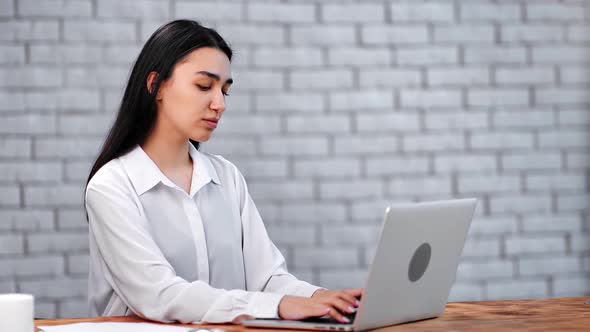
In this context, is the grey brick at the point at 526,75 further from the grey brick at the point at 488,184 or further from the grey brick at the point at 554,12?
the grey brick at the point at 488,184

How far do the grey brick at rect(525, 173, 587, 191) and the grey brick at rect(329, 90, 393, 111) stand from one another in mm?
778

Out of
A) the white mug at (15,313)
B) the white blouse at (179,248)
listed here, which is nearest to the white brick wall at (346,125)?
the white blouse at (179,248)

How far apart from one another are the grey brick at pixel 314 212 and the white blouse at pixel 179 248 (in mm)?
1375

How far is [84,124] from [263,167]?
79cm

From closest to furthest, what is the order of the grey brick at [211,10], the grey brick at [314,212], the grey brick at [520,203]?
1. the grey brick at [211,10]
2. the grey brick at [314,212]
3. the grey brick at [520,203]

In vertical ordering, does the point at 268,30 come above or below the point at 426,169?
above

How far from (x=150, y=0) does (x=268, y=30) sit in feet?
1.72

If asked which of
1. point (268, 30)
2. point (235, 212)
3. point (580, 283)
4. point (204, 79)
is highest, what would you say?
point (268, 30)

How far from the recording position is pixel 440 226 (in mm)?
1947

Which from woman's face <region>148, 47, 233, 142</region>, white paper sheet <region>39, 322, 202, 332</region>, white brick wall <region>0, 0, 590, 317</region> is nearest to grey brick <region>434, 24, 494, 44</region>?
white brick wall <region>0, 0, 590, 317</region>

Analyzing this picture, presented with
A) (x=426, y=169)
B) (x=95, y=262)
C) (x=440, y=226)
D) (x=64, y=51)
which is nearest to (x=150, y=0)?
(x=64, y=51)

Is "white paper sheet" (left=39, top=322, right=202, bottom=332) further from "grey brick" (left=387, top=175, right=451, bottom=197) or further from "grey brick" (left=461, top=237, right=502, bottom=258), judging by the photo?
"grey brick" (left=461, top=237, right=502, bottom=258)

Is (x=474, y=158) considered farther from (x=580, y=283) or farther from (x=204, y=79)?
(x=204, y=79)

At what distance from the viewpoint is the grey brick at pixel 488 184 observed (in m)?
4.26
